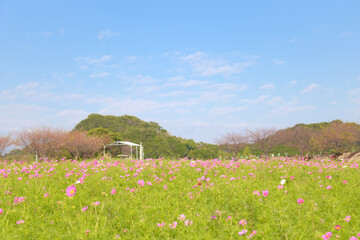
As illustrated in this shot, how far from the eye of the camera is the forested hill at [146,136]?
3669 centimetres

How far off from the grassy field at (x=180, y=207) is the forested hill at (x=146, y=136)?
24.0m

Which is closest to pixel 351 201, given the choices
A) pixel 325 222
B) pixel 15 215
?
pixel 325 222

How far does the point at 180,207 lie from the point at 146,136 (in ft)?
135

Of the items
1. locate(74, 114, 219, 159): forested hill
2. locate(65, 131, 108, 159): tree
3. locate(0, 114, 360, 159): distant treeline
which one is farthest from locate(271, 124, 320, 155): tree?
locate(65, 131, 108, 159): tree

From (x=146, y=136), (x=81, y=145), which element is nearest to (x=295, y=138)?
(x=81, y=145)

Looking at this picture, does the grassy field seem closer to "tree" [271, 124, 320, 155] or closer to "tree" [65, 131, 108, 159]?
"tree" [65, 131, 108, 159]

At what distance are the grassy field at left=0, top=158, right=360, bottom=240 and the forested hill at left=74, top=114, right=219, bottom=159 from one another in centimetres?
2403

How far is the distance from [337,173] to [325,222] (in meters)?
4.12

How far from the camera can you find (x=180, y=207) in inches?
193

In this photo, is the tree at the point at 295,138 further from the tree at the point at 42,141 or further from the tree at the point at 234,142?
the tree at the point at 42,141

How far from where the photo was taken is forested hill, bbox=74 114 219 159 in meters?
36.7

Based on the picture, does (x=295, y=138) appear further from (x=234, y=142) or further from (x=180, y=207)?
(x=180, y=207)

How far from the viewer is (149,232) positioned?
3.94 m

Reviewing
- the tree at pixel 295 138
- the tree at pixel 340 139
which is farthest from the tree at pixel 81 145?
the tree at pixel 340 139
